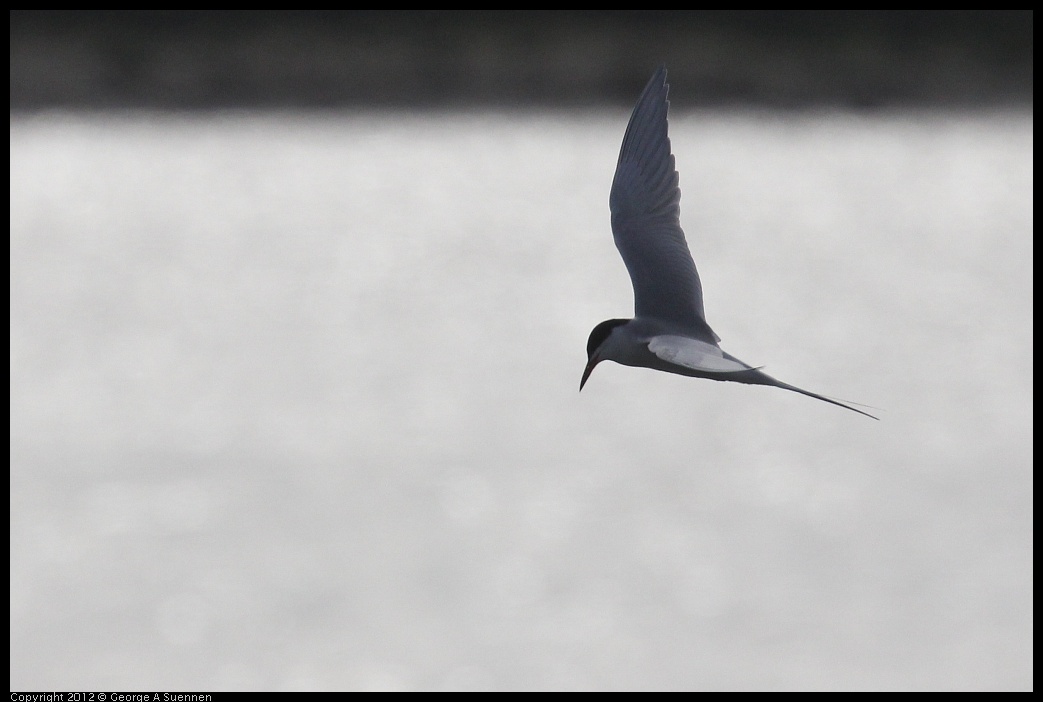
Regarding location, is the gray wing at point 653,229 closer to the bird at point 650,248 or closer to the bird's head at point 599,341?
the bird at point 650,248

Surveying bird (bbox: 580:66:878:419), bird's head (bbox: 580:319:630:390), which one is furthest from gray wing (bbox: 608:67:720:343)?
bird's head (bbox: 580:319:630:390)

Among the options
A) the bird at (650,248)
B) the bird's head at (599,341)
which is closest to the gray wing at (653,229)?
the bird at (650,248)

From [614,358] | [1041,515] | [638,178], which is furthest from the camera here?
[1041,515]

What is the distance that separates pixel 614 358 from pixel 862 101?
7913 millimetres

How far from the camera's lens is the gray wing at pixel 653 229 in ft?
5.93

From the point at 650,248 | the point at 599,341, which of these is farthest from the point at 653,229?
the point at 599,341

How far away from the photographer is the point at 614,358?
1.63 m

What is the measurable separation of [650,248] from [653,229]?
0.03 metres

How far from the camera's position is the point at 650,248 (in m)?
1.89

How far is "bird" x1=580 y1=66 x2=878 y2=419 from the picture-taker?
166cm

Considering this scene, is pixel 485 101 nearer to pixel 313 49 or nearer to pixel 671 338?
pixel 313 49

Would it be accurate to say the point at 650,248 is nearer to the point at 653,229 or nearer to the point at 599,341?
the point at 653,229

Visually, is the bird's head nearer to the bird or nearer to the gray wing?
the bird

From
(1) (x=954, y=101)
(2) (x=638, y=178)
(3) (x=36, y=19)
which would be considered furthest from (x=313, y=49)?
(2) (x=638, y=178)
